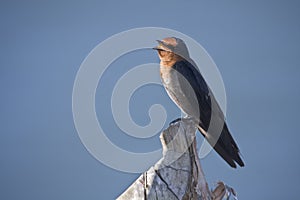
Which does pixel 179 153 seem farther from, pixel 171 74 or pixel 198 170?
Answer: pixel 171 74

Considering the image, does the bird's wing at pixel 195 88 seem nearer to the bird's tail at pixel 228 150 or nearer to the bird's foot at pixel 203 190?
the bird's tail at pixel 228 150

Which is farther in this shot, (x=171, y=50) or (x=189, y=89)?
(x=171, y=50)

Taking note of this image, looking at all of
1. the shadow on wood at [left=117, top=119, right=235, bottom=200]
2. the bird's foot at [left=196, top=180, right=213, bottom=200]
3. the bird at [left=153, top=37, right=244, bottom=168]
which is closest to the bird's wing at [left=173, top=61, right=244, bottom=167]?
the bird at [left=153, top=37, right=244, bottom=168]

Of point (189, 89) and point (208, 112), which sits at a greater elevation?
point (189, 89)

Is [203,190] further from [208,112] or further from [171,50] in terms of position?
[171,50]

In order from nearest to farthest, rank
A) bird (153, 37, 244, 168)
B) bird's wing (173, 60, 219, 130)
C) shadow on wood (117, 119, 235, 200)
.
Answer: shadow on wood (117, 119, 235, 200)
bird (153, 37, 244, 168)
bird's wing (173, 60, 219, 130)

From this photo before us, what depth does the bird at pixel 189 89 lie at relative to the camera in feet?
12.6

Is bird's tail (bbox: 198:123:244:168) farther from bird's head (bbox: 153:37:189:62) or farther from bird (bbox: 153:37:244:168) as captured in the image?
bird's head (bbox: 153:37:189:62)

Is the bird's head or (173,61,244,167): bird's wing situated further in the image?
the bird's head

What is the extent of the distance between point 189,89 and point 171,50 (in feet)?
1.18

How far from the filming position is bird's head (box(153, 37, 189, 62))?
4.40 metres

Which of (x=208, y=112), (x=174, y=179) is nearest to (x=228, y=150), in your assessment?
(x=208, y=112)

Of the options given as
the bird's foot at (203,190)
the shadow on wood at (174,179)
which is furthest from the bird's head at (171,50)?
the bird's foot at (203,190)

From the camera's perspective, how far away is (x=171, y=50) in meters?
4.39
